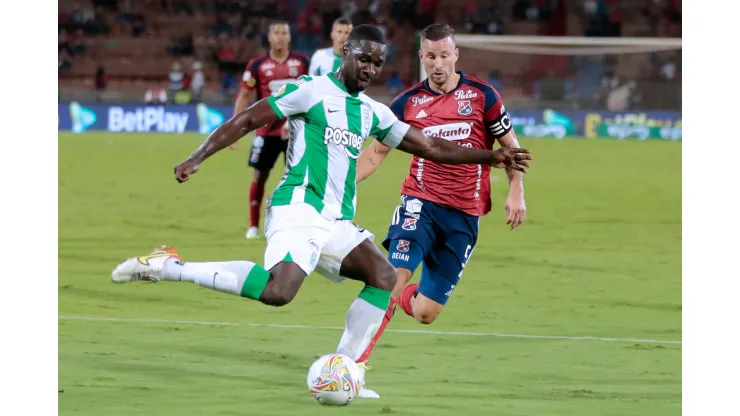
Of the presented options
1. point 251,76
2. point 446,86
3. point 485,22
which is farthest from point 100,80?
point 446,86

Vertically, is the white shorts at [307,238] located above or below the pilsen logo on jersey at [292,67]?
below

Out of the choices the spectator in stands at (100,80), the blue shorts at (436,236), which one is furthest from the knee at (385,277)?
the spectator in stands at (100,80)

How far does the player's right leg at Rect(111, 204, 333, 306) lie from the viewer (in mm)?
5711

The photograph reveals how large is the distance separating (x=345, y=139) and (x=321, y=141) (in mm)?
127

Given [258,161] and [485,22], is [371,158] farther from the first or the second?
[485,22]

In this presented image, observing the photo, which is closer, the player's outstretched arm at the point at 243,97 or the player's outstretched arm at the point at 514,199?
the player's outstretched arm at the point at 514,199

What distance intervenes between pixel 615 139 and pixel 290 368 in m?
23.5

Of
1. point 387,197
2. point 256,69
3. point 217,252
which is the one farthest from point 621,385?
point 387,197

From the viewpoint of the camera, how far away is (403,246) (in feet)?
23.7

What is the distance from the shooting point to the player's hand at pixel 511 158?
20.8 ft

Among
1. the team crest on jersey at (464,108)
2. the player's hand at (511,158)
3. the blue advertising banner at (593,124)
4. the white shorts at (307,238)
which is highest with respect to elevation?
the team crest on jersey at (464,108)

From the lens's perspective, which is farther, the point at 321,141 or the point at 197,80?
the point at 197,80

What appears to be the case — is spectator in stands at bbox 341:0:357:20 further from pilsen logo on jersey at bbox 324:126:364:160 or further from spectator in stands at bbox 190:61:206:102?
pilsen logo on jersey at bbox 324:126:364:160

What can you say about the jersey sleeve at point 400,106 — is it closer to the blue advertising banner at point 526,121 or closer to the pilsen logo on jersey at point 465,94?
the pilsen logo on jersey at point 465,94
